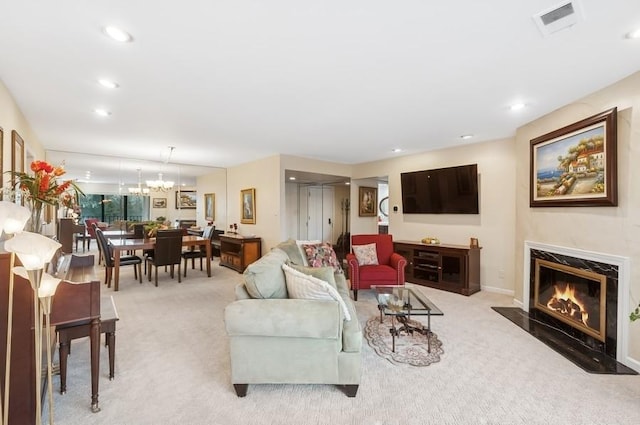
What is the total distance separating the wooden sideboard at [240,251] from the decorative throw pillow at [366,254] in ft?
8.11

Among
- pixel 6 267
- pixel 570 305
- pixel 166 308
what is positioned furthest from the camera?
pixel 166 308

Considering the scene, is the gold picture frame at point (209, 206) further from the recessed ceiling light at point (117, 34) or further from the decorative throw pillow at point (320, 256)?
the recessed ceiling light at point (117, 34)

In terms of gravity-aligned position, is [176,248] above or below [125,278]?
above

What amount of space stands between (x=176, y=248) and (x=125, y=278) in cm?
133

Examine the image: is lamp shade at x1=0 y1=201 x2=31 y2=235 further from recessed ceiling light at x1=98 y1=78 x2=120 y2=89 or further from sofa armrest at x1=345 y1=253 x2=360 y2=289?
sofa armrest at x1=345 y1=253 x2=360 y2=289

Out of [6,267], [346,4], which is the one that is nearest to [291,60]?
[346,4]

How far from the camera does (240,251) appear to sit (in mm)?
6047

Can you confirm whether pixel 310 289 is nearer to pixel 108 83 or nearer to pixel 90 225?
pixel 108 83

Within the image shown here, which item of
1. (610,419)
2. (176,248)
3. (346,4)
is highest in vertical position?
(346,4)

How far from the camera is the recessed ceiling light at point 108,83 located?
2.55m

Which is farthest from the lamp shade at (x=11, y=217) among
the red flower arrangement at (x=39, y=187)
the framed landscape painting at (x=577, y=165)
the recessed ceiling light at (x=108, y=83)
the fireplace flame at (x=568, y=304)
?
the fireplace flame at (x=568, y=304)

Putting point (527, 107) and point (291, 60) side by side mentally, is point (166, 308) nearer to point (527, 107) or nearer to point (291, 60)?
point (291, 60)

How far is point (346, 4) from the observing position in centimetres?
160

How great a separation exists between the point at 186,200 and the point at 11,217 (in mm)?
6964
